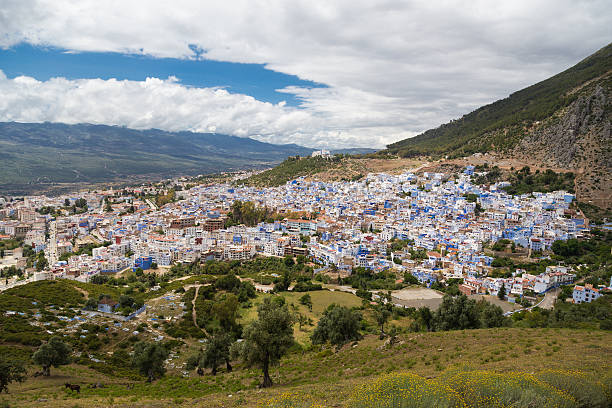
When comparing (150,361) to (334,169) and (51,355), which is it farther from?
(334,169)

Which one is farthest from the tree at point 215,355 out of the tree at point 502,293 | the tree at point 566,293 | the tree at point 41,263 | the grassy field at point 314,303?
the tree at point 41,263

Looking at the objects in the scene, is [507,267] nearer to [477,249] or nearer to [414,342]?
[477,249]

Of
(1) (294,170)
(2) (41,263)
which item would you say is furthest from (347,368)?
(1) (294,170)

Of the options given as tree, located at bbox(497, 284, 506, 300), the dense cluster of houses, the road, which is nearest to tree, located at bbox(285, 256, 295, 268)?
the dense cluster of houses

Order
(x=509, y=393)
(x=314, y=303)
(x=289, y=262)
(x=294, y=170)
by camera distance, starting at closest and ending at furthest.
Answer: (x=509, y=393), (x=314, y=303), (x=289, y=262), (x=294, y=170)

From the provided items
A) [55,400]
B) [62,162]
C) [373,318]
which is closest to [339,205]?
→ [373,318]

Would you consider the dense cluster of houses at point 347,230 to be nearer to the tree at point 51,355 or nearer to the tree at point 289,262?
the tree at point 289,262

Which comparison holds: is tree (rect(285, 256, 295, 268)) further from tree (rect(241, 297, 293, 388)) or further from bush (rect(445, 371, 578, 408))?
bush (rect(445, 371, 578, 408))
